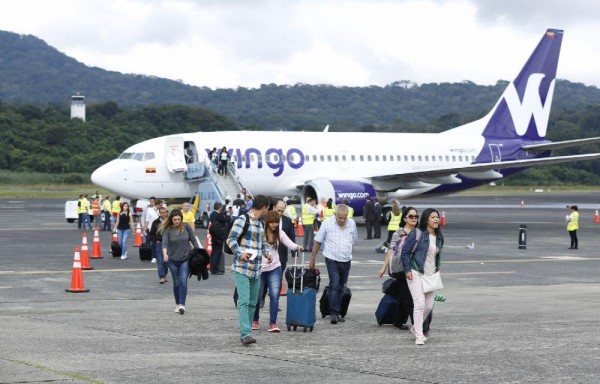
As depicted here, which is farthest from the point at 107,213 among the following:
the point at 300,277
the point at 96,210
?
the point at 300,277

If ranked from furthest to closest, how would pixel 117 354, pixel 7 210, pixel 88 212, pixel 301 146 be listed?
pixel 7 210 < pixel 301 146 < pixel 88 212 < pixel 117 354

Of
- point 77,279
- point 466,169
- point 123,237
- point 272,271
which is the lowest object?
point 77,279

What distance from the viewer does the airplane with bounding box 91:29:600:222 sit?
4153 centimetres

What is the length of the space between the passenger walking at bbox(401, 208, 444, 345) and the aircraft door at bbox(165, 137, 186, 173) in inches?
1102

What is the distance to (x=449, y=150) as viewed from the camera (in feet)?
160

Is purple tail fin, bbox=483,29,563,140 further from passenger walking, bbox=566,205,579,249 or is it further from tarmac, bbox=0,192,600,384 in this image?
tarmac, bbox=0,192,600,384

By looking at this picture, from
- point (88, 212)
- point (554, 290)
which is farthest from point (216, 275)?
point (88, 212)

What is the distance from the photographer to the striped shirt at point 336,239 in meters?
16.0

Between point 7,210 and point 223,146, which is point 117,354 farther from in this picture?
point 7,210

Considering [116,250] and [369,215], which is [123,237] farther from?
[369,215]

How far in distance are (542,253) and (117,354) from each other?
20190mm

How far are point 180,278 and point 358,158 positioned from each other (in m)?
29.6

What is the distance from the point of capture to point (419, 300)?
45.9 ft

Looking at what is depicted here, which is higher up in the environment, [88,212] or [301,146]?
[301,146]
